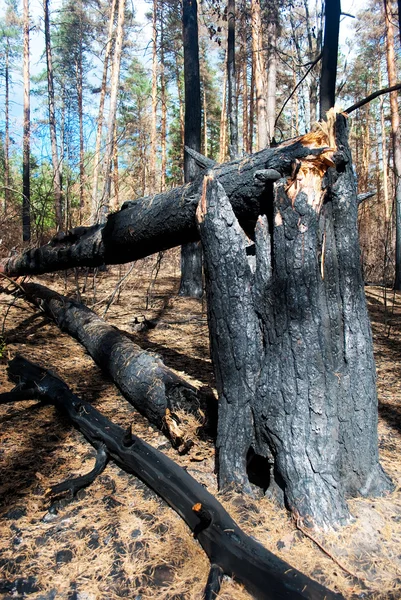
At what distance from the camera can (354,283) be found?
2455 mm

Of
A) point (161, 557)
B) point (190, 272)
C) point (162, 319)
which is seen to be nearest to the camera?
point (161, 557)

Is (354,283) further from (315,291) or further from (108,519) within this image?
(108,519)

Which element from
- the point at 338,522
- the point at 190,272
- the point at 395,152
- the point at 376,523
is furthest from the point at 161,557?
the point at 395,152

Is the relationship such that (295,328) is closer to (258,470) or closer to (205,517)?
(258,470)

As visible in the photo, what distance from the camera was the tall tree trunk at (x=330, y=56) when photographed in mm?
5020

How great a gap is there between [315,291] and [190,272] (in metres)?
5.92

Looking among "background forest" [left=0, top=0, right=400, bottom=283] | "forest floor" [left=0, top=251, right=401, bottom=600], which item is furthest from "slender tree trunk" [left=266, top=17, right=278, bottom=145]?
"forest floor" [left=0, top=251, right=401, bottom=600]

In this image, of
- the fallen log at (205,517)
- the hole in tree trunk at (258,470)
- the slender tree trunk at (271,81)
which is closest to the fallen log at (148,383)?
the fallen log at (205,517)

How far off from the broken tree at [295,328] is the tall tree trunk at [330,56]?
3123mm

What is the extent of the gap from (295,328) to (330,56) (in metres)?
4.37

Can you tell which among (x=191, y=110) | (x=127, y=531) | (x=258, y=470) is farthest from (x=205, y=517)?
(x=191, y=110)

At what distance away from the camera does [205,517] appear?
6.58 ft

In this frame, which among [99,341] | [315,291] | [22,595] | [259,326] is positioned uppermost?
[315,291]

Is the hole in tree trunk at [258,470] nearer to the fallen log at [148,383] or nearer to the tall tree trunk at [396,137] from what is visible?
the fallen log at [148,383]
